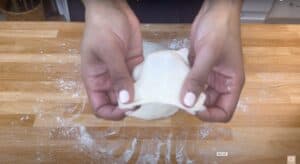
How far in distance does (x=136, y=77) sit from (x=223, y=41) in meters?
0.15

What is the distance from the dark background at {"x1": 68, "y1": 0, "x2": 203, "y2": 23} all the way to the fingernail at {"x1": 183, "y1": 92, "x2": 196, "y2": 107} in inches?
15.3

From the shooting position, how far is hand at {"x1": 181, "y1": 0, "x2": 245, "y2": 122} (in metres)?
0.59

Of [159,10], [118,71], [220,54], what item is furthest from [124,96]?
[159,10]

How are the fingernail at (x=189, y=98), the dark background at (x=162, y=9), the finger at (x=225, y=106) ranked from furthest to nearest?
the dark background at (x=162, y=9)
the finger at (x=225, y=106)
the fingernail at (x=189, y=98)

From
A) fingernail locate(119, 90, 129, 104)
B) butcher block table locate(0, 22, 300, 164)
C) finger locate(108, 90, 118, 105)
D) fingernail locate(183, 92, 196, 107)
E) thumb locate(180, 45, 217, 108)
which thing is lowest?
butcher block table locate(0, 22, 300, 164)

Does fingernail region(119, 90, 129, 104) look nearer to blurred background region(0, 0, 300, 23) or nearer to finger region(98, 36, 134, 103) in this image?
finger region(98, 36, 134, 103)

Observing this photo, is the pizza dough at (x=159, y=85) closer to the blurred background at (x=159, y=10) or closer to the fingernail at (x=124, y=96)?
the fingernail at (x=124, y=96)

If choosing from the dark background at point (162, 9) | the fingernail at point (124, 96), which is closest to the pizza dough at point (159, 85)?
the fingernail at point (124, 96)

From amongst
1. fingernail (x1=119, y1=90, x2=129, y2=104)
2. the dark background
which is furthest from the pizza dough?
the dark background

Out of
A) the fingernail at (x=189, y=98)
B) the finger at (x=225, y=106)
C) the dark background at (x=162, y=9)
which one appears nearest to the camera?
the fingernail at (x=189, y=98)

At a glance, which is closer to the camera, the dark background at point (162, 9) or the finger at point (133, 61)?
the finger at point (133, 61)

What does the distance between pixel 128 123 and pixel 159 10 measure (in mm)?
319

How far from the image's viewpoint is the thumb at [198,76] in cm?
51

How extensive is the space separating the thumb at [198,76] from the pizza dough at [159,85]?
1 centimetres
